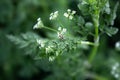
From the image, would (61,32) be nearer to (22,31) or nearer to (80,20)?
(80,20)

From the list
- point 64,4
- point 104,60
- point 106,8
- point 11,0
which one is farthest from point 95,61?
point 106,8

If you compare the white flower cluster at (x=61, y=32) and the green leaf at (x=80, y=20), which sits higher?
the green leaf at (x=80, y=20)

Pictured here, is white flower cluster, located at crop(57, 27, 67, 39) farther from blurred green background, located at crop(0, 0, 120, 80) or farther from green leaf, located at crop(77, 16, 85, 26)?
blurred green background, located at crop(0, 0, 120, 80)

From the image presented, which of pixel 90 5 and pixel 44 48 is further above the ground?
pixel 90 5

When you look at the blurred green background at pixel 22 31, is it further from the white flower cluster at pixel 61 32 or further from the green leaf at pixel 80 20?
the white flower cluster at pixel 61 32

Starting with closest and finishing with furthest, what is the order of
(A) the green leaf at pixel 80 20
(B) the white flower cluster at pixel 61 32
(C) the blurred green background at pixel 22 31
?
1. (B) the white flower cluster at pixel 61 32
2. (A) the green leaf at pixel 80 20
3. (C) the blurred green background at pixel 22 31

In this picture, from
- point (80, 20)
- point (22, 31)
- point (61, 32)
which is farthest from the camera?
point (22, 31)

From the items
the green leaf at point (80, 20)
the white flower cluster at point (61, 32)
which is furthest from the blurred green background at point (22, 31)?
the white flower cluster at point (61, 32)

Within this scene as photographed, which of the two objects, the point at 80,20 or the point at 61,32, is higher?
the point at 80,20

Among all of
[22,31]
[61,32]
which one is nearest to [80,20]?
[61,32]

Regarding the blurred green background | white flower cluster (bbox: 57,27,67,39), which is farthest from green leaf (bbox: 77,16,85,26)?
the blurred green background

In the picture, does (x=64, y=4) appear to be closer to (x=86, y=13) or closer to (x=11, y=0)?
(x=11, y=0)
